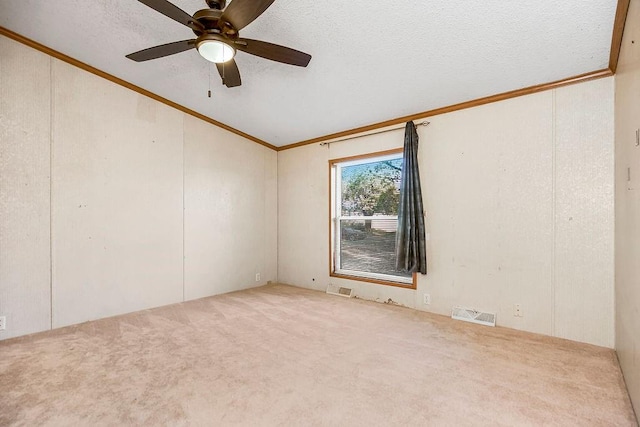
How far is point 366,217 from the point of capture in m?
4.31

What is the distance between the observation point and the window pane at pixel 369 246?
4.05 meters

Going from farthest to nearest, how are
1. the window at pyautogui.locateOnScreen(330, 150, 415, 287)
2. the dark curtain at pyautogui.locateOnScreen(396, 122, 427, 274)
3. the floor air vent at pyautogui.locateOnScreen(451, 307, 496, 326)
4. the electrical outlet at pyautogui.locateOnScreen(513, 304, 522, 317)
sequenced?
the window at pyautogui.locateOnScreen(330, 150, 415, 287) → the dark curtain at pyautogui.locateOnScreen(396, 122, 427, 274) → the floor air vent at pyautogui.locateOnScreen(451, 307, 496, 326) → the electrical outlet at pyautogui.locateOnScreen(513, 304, 522, 317)

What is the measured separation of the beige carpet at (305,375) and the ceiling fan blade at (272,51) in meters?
2.31

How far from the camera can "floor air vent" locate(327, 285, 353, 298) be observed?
4305 millimetres

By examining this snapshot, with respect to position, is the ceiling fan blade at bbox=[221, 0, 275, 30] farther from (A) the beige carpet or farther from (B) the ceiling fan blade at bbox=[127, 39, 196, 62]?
(A) the beige carpet

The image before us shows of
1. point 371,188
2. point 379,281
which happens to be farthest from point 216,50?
point 379,281

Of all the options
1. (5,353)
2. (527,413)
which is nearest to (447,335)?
(527,413)

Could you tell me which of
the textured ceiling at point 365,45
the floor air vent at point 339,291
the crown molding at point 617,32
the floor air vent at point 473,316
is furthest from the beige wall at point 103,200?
the crown molding at point 617,32

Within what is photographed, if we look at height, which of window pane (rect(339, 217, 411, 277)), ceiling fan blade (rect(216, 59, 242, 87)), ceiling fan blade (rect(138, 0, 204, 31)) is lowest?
window pane (rect(339, 217, 411, 277))

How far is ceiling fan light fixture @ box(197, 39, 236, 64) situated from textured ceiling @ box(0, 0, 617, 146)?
0.52m

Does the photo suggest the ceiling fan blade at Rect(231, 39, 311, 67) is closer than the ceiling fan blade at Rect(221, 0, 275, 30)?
No

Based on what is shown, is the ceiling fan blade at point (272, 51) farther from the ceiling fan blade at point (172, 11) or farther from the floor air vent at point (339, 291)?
the floor air vent at point (339, 291)

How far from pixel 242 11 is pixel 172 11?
438 millimetres

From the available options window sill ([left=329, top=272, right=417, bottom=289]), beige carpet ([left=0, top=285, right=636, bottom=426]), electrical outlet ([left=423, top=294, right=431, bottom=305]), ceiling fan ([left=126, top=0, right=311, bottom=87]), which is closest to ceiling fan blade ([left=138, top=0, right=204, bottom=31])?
ceiling fan ([left=126, top=0, right=311, bottom=87])
